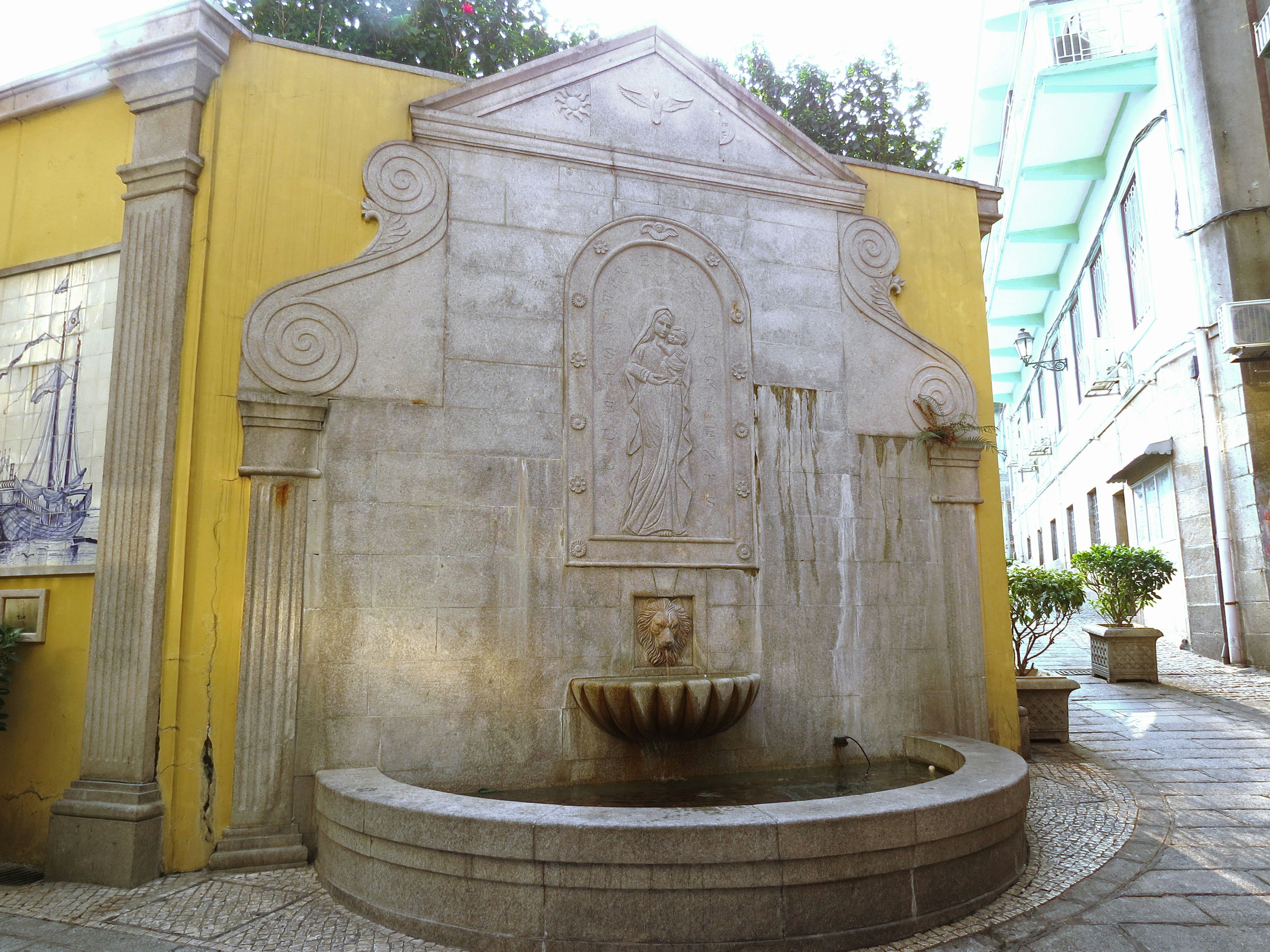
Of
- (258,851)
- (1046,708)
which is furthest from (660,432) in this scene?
(1046,708)

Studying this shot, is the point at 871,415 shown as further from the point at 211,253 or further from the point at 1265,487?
the point at 1265,487

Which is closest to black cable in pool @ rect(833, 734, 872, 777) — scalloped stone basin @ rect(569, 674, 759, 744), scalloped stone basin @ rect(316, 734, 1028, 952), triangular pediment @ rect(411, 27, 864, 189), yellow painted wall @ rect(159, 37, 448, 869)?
scalloped stone basin @ rect(569, 674, 759, 744)

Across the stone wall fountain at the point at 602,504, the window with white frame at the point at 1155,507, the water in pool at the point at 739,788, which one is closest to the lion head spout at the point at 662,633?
the stone wall fountain at the point at 602,504

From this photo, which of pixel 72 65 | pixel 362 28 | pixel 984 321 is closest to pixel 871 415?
pixel 984 321

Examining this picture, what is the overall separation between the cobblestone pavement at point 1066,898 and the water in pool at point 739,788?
2.82 feet

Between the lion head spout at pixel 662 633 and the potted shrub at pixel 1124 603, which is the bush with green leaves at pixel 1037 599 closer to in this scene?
the potted shrub at pixel 1124 603

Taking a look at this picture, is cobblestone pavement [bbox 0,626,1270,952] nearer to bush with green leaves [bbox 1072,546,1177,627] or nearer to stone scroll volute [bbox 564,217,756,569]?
stone scroll volute [bbox 564,217,756,569]

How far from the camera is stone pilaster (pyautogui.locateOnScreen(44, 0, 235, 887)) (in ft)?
15.6

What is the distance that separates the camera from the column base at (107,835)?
15.2 feet

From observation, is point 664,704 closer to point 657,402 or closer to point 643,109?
point 657,402

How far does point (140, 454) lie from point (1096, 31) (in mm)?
14723

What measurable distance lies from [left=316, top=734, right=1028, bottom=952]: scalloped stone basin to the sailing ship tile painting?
277 centimetres

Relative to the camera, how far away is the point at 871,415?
6711mm

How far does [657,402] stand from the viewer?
6.16 m
